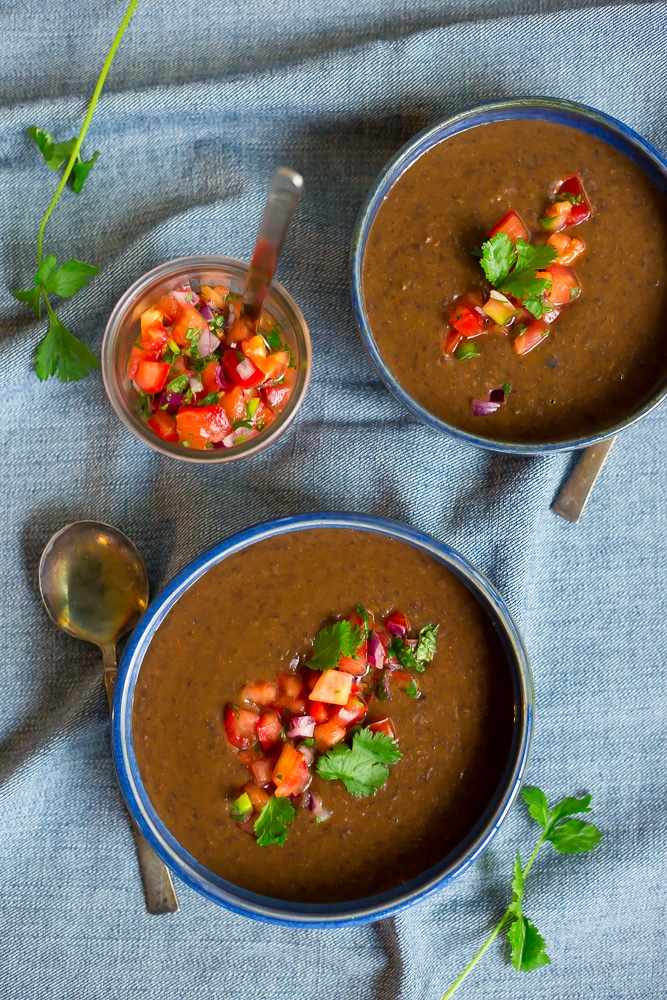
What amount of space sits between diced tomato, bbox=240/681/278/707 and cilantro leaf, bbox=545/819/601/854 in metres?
1.12

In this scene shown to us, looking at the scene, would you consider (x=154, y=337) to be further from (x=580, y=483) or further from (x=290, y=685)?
(x=580, y=483)

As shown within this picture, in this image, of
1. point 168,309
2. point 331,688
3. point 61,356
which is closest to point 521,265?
point 168,309

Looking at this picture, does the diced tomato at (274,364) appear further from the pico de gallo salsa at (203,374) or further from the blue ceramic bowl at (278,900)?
the blue ceramic bowl at (278,900)

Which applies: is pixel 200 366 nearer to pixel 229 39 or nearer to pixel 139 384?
pixel 139 384

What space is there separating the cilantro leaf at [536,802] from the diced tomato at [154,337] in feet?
6.14

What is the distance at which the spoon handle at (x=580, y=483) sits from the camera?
2.94m

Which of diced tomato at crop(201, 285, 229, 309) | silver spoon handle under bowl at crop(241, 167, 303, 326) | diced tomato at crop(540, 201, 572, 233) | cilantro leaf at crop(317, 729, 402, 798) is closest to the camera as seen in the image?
silver spoon handle under bowl at crop(241, 167, 303, 326)

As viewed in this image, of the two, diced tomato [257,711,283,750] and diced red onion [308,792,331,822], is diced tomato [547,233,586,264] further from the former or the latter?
diced red onion [308,792,331,822]

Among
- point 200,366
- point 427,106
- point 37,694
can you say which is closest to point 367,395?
point 200,366

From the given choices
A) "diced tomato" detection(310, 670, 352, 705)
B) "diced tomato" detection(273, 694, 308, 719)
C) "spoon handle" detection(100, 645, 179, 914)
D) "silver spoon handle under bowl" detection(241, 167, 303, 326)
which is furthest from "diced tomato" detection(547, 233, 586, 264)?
"spoon handle" detection(100, 645, 179, 914)

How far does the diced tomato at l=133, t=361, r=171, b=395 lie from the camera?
2.76 meters

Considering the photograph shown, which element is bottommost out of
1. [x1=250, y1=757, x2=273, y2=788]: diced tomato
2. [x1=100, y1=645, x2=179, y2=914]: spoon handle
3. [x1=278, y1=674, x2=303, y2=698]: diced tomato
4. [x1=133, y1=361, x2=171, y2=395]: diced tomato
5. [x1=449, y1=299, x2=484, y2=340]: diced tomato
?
[x1=100, y1=645, x2=179, y2=914]: spoon handle

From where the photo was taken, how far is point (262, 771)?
8.41 ft

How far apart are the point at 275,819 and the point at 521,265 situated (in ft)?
5.80
